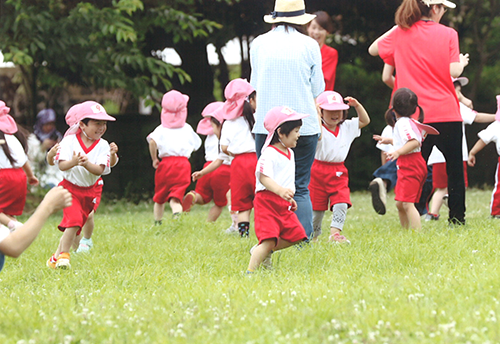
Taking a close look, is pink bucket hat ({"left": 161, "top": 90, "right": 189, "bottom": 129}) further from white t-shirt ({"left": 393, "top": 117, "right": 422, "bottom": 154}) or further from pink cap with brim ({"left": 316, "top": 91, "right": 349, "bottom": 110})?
white t-shirt ({"left": 393, "top": 117, "right": 422, "bottom": 154})

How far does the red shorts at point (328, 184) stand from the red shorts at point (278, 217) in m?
1.63

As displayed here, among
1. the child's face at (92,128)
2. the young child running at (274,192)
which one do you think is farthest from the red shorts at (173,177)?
the young child running at (274,192)

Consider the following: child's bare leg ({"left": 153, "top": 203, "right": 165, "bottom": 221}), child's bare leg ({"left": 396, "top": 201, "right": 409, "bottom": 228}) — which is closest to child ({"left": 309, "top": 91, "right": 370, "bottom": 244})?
child's bare leg ({"left": 396, "top": 201, "right": 409, "bottom": 228})

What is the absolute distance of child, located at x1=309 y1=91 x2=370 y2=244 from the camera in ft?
21.1

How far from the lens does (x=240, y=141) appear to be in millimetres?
7332

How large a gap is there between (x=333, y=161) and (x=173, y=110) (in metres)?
2.79

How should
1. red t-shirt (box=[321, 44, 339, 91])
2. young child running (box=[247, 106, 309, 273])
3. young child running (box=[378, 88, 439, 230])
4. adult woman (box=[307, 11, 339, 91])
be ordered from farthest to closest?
red t-shirt (box=[321, 44, 339, 91]) → adult woman (box=[307, 11, 339, 91]) → young child running (box=[378, 88, 439, 230]) → young child running (box=[247, 106, 309, 273])

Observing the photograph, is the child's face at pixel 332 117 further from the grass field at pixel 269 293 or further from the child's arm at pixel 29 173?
the child's arm at pixel 29 173

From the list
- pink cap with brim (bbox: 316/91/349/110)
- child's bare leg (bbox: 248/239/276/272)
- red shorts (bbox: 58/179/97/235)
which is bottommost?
red shorts (bbox: 58/179/97/235)

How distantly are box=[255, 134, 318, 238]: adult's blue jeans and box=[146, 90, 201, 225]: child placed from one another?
290cm

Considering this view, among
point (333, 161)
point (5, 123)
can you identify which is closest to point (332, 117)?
point (333, 161)

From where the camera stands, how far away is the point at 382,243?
18.9 ft

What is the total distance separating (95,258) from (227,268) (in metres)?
1.37

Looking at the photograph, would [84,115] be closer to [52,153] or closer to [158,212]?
[52,153]
